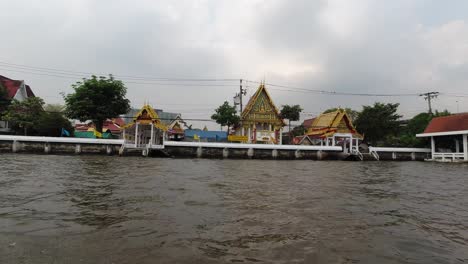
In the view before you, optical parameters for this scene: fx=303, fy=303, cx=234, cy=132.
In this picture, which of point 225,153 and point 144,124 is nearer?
point 144,124

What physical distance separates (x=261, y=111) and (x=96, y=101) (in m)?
16.8

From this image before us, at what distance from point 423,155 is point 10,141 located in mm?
36349

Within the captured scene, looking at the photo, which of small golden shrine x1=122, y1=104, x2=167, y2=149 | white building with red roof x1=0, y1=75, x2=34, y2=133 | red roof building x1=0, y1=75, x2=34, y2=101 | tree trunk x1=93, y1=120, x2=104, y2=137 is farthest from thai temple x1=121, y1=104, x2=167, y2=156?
red roof building x1=0, y1=75, x2=34, y2=101

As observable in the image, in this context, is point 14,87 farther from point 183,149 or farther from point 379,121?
point 379,121

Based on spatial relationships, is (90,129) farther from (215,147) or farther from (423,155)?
(423,155)

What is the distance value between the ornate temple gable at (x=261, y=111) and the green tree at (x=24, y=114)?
64.9 feet

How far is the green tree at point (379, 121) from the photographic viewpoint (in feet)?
112

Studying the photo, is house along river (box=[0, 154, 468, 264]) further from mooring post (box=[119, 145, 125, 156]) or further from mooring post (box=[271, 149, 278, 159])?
mooring post (box=[271, 149, 278, 159])

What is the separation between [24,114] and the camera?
26.5m

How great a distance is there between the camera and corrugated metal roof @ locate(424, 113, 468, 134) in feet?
85.4

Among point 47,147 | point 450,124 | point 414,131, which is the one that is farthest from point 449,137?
point 47,147

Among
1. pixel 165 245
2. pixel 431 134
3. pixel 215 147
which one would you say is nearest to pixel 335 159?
pixel 431 134

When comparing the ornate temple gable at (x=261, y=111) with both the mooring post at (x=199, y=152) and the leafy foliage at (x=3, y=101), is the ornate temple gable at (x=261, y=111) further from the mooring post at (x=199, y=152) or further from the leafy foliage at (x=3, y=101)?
the leafy foliage at (x=3, y=101)

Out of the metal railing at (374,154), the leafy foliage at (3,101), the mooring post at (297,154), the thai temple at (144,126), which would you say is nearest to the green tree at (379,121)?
the metal railing at (374,154)
